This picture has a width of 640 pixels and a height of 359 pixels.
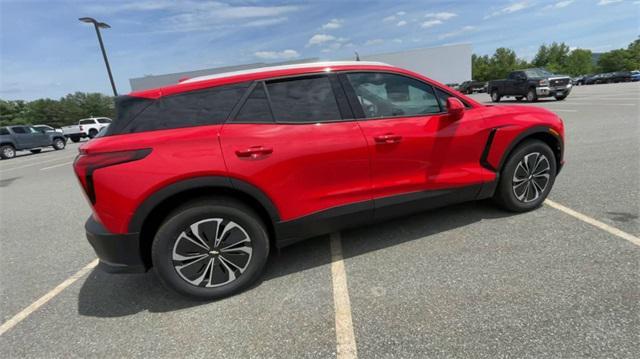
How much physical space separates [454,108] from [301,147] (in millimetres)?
1431

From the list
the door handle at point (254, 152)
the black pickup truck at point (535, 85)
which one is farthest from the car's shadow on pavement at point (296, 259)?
the black pickup truck at point (535, 85)

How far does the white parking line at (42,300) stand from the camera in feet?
8.47

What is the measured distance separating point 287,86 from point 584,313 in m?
2.62

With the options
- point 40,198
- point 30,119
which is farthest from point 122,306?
point 30,119

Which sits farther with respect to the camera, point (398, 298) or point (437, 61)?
point (437, 61)

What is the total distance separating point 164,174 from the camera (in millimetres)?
2383

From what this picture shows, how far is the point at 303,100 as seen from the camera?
2.78 m

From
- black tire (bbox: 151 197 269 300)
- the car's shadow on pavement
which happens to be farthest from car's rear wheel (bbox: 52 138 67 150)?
black tire (bbox: 151 197 269 300)

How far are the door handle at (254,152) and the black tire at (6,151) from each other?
23432 millimetres

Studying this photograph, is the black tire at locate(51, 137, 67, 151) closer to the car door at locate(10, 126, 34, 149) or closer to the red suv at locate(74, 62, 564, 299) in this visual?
the car door at locate(10, 126, 34, 149)

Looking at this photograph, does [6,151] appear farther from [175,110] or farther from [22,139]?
[175,110]

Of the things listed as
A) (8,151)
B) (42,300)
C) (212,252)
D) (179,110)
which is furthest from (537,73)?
(8,151)

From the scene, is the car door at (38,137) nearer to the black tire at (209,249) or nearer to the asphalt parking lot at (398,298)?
the asphalt parking lot at (398,298)

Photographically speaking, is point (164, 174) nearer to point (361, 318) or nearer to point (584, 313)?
point (361, 318)
